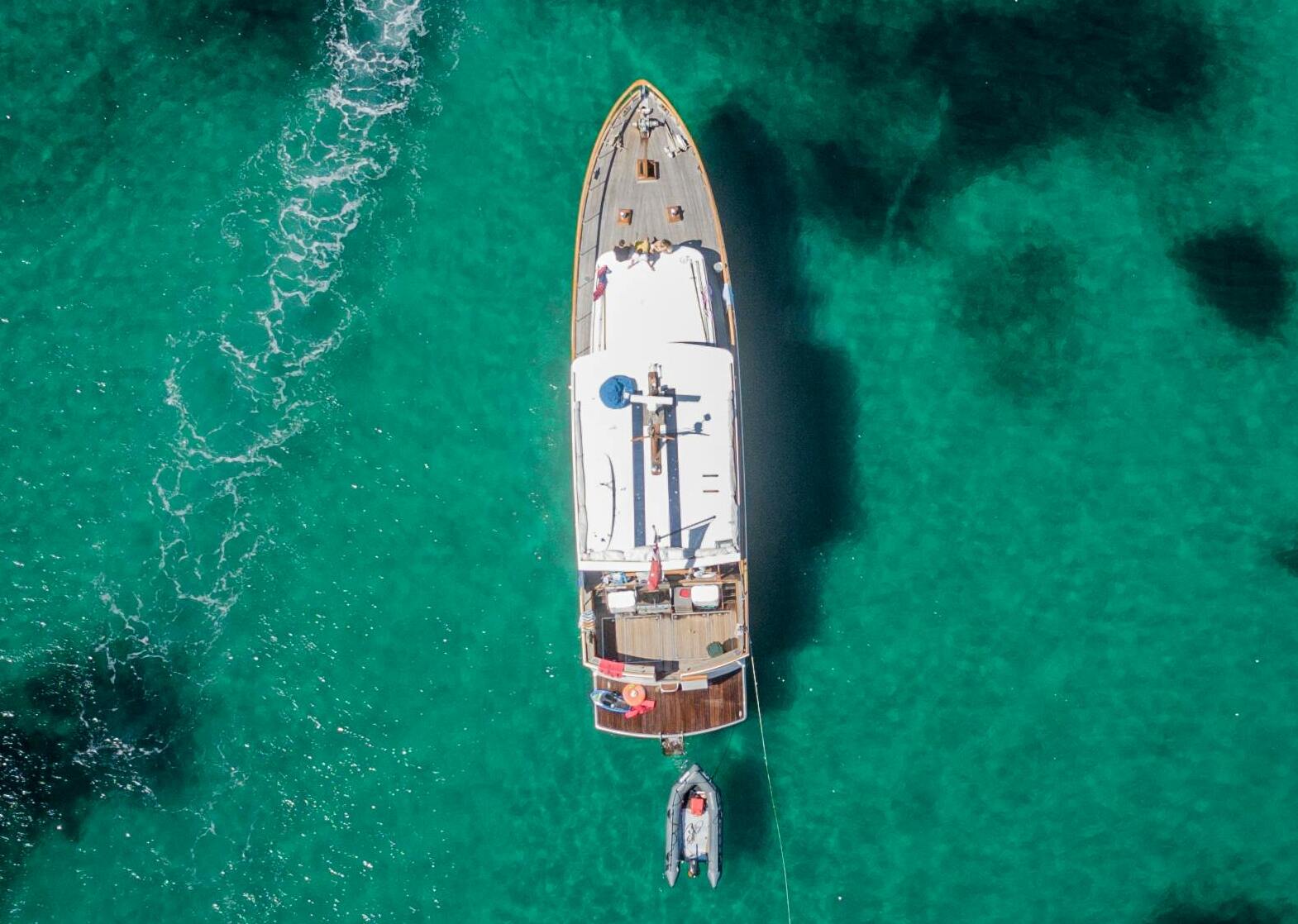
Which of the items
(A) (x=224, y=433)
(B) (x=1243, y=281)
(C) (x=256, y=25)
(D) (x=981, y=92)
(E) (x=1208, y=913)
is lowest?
(E) (x=1208, y=913)

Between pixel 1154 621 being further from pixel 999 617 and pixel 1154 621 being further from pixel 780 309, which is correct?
pixel 780 309

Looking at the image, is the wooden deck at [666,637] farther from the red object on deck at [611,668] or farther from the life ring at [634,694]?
the life ring at [634,694]

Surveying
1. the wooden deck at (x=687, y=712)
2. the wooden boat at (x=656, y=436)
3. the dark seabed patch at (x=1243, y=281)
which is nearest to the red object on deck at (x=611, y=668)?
the wooden boat at (x=656, y=436)

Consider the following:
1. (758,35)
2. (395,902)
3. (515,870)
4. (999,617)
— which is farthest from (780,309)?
(395,902)

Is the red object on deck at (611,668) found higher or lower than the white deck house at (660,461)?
lower

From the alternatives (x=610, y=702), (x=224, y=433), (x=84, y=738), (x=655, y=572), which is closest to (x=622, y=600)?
(x=655, y=572)

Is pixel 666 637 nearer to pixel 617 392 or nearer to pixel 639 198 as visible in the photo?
pixel 617 392
